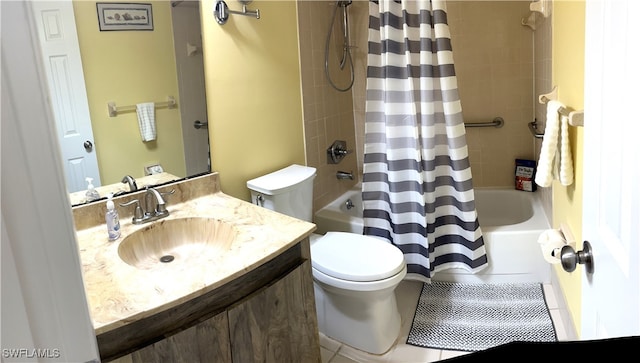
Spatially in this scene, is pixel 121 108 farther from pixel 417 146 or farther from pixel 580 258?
pixel 580 258

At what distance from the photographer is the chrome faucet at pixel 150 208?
73.5 inches

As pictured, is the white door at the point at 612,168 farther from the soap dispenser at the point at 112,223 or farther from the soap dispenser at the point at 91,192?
the soap dispenser at the point at 91,192

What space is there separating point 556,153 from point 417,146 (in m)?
0.83

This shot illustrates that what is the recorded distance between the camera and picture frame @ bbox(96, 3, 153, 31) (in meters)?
1.80

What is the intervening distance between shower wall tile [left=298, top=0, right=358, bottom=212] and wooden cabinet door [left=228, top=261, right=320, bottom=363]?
1210 millimetres

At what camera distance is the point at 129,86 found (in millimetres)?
1880

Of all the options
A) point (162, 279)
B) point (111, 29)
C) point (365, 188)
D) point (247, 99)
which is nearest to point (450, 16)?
point (365, 188)

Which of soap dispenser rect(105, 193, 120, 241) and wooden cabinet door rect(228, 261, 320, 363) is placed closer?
wooden cabinet door rect(228, 261, 320, 363)

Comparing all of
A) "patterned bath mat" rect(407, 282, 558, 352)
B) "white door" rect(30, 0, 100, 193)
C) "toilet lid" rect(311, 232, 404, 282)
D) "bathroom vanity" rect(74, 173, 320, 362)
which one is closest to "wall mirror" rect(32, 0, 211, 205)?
"white door" rect(30, 0, 100, 193)

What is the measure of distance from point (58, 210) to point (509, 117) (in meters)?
3.26

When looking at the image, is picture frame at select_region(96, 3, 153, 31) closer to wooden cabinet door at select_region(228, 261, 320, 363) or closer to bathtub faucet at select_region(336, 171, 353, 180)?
wooden cabinet door at select_region(228, 261, 320, 363)

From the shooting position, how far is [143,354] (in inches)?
48.8

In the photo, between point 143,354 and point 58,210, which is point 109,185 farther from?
point 58,210

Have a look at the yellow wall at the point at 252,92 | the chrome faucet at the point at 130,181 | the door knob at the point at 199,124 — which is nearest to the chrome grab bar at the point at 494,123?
the yellow wall at the point at 252,92
